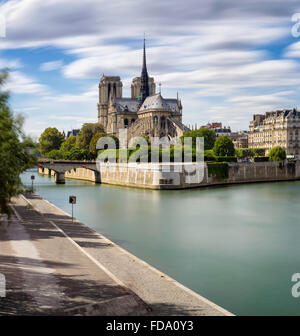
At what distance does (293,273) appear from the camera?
15195 mm

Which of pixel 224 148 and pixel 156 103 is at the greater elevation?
pixel 156 103

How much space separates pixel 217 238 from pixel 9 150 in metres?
14.4

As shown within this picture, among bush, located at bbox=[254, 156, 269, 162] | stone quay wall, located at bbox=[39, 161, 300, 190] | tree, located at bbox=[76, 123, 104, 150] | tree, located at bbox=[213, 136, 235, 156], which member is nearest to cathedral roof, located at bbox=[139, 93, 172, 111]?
tree, located at bbox=[76, 123, 104, 150]

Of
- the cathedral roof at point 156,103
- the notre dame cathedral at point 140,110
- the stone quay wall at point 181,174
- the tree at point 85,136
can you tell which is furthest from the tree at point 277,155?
the cathedral roof at point 156,103

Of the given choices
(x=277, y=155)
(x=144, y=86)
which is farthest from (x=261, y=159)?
(x=144, y=86)

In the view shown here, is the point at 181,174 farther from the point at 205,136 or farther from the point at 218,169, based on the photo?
the point at 205,136

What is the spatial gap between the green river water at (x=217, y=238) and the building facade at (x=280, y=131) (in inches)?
1805

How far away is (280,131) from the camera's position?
282 ft

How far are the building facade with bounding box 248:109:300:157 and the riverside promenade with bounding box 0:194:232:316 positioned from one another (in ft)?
236

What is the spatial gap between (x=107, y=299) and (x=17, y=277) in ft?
9.29

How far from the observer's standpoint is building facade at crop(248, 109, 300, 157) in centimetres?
8412

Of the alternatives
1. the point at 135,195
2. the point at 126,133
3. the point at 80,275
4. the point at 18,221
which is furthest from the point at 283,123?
the point at 80,275

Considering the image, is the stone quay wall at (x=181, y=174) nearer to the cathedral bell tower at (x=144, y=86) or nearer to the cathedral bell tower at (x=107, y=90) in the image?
the cathedral bell tower at (x=144, y=86)

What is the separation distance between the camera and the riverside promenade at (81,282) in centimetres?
970
